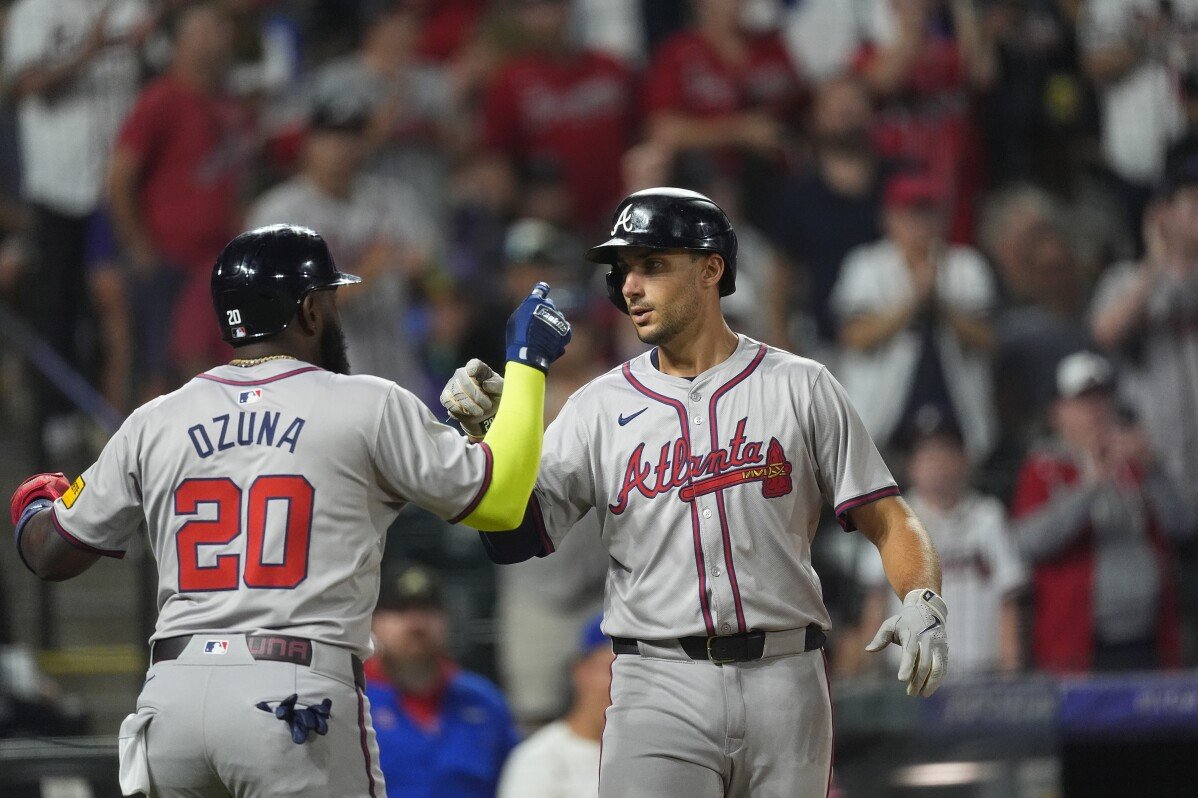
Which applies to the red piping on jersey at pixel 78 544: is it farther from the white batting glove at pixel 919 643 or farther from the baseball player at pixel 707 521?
the white batting glove at pixel 919 643

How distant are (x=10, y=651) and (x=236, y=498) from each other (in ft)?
10.9

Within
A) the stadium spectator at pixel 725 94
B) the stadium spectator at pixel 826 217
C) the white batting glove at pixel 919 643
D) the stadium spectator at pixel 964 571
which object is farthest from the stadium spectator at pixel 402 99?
the white batting glove at pixel 919 643

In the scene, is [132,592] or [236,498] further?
[132,592]

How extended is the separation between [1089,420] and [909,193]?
1.39 m

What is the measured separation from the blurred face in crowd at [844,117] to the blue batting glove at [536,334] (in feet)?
14.7

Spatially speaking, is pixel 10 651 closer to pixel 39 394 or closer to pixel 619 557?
pixel 39 394

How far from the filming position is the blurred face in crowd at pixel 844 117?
795 cm

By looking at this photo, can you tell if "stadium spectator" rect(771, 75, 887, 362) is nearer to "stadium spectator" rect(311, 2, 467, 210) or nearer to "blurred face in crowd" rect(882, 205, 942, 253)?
"blurred face in crowd" rect(882, 205, 942, 253)

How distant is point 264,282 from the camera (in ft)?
11.4

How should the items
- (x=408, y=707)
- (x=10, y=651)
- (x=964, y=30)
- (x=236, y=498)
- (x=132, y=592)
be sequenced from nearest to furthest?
(x=236, y=498) < (x=408, y=707) < (x=10, y=651) < (x=132, y=592) < (x=964, y=30)

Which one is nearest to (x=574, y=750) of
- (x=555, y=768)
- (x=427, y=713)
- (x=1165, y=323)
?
(x=555, y=768)

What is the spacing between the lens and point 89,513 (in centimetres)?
354

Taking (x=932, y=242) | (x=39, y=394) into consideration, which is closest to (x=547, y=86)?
(x=932, y=242)

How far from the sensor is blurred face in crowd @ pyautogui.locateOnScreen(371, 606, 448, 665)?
5293 mm
